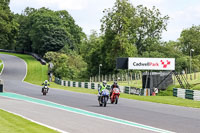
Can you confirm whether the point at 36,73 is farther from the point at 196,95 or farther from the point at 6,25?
the point at 196,95

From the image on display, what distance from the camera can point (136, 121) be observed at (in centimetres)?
1541

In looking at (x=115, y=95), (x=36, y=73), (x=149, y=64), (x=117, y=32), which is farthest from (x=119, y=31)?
(x=115, y=95)

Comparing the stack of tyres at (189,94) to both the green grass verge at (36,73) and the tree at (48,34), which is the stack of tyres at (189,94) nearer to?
the green grass verge at (36,73)

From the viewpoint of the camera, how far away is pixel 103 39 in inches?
3223

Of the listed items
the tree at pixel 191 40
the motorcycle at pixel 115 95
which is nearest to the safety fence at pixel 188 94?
the motorcycle at pixel 115 95

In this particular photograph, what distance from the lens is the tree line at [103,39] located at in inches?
2940

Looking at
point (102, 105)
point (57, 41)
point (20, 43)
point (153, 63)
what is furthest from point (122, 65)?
point (20, 43)

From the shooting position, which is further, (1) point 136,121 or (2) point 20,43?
(2) point 20,43

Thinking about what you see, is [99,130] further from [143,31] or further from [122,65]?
[143,31]

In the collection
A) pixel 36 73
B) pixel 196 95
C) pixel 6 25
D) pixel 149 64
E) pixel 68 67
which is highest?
pixel 6 25

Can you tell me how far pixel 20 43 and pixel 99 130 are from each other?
354ft

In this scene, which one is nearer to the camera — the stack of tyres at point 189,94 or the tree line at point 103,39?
the stack of tyres at point 189,94

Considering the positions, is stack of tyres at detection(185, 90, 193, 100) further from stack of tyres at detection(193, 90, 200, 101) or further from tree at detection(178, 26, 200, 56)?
tree at detection(178, 26, 200, 56)

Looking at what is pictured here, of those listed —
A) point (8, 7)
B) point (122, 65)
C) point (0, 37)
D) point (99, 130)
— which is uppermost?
point (8, 7)
